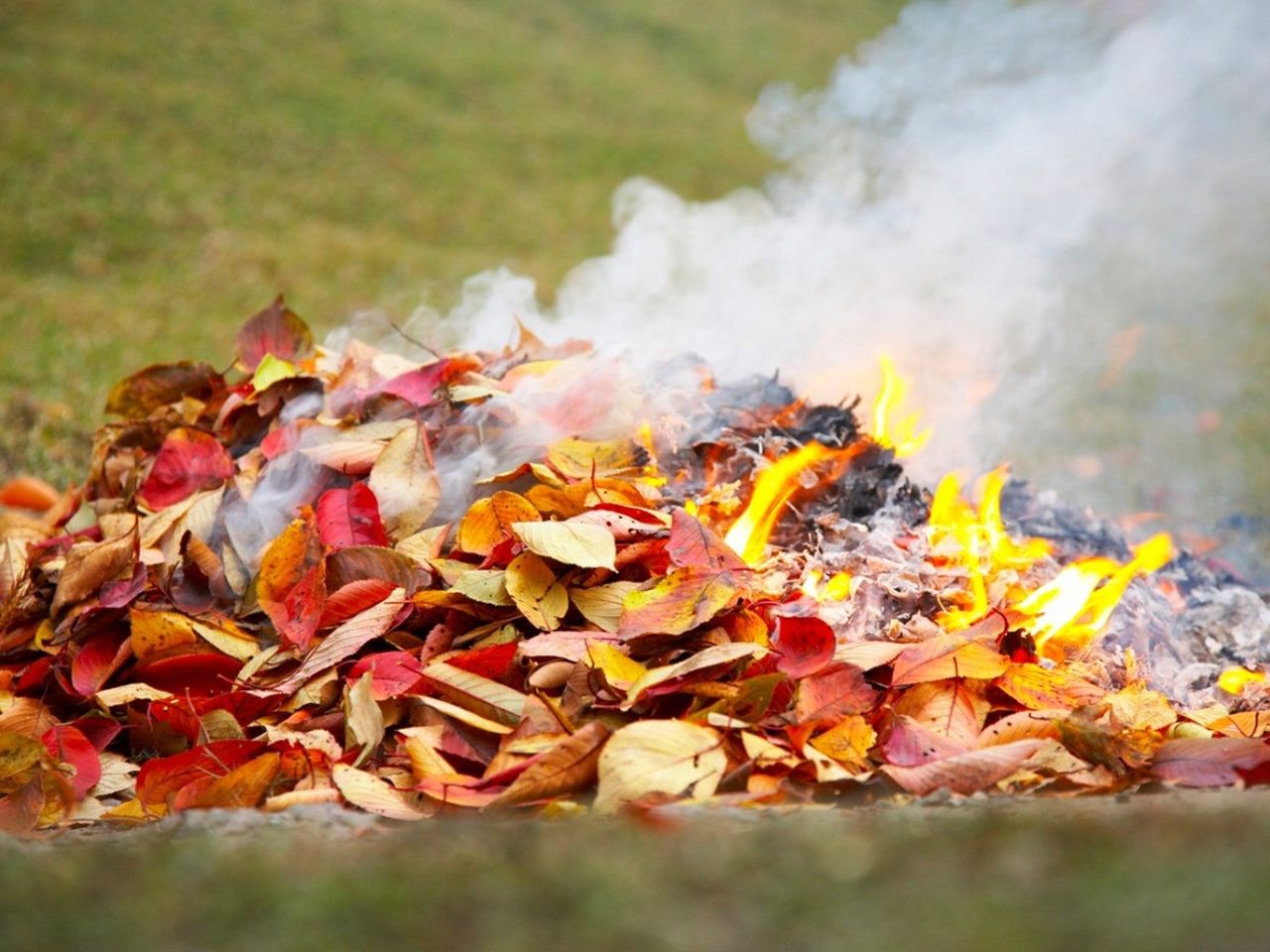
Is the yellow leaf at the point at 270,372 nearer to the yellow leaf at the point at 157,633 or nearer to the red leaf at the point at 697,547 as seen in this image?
the yellow leaf at the point at 157,633

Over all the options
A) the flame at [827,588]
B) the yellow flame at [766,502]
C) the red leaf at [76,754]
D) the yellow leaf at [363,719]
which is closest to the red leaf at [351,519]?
the yellow leaf at [363,719]

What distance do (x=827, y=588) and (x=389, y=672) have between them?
75 cm

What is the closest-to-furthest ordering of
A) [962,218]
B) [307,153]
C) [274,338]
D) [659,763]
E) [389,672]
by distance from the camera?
[659,763], [389,672], [274,338], [962,218], [307,153]

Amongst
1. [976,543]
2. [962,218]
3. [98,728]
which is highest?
[962,218]

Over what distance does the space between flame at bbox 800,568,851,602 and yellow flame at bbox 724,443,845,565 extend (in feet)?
0.35

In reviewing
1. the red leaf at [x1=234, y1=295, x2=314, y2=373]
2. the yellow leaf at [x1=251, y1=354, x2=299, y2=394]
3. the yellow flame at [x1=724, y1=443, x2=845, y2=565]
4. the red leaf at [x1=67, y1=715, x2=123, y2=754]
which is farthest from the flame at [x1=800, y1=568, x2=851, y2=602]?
the red leaf at [x1=234, y1=295, x2=314, y2=373]

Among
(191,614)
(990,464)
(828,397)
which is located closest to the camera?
(191,614)

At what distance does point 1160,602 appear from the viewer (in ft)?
8.14

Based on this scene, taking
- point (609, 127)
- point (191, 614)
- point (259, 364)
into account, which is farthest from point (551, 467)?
point (609, 127)

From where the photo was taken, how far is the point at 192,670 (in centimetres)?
205

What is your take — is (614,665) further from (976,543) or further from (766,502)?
(976,543)

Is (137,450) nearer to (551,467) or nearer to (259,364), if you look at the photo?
(259,364)

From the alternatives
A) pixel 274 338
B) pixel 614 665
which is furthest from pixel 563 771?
pixel 274 338

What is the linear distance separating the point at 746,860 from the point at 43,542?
1897 millimetres
